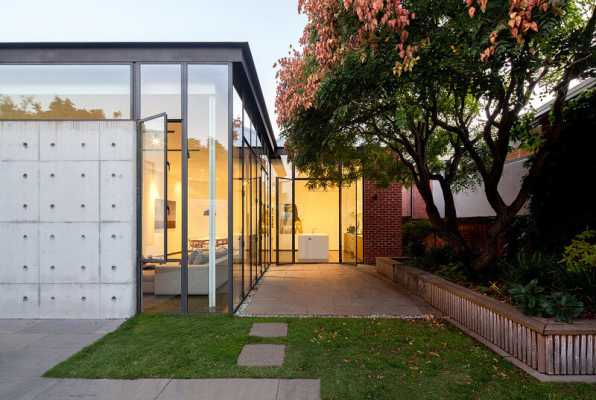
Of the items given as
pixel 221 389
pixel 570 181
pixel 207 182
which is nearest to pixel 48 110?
pixel 207 182

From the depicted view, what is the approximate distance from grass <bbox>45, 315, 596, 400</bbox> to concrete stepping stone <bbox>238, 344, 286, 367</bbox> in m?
0.11

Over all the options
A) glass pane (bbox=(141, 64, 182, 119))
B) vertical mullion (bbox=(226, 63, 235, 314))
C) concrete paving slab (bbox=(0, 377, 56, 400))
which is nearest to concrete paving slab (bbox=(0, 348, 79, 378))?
concrete paving slab (bbox=(0, 377, 56, 400))

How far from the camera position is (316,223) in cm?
1475

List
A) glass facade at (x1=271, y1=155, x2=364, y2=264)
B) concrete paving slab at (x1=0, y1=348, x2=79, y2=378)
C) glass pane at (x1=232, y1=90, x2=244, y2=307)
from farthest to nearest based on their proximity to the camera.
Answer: glass facade at (x1=271, y1=155, x2=364, y2=264) < glass pane at (x1=232, y1=90, x2=244, y2=307) < concrete paving slab at (x1=0, y1=348, x2=79, y2=378)

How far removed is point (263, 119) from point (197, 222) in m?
4.82

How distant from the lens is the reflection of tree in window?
6973 millimetres

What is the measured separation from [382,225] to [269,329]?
858cm

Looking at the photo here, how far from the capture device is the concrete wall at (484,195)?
10031 mm

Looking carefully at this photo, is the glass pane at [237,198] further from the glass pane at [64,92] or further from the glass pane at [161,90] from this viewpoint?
the glass pane at [64,92]

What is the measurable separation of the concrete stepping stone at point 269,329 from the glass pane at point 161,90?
3.81m

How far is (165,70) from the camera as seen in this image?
→ 7.05 metres

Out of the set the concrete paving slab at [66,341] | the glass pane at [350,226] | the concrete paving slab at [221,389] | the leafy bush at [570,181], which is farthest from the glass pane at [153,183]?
the glass pane at [350,226]

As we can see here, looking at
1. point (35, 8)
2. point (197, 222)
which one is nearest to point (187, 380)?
point (197, 222)

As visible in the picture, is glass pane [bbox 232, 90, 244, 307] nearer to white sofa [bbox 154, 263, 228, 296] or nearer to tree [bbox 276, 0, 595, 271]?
white sofa [bbox 154, 263, 228, 296]
